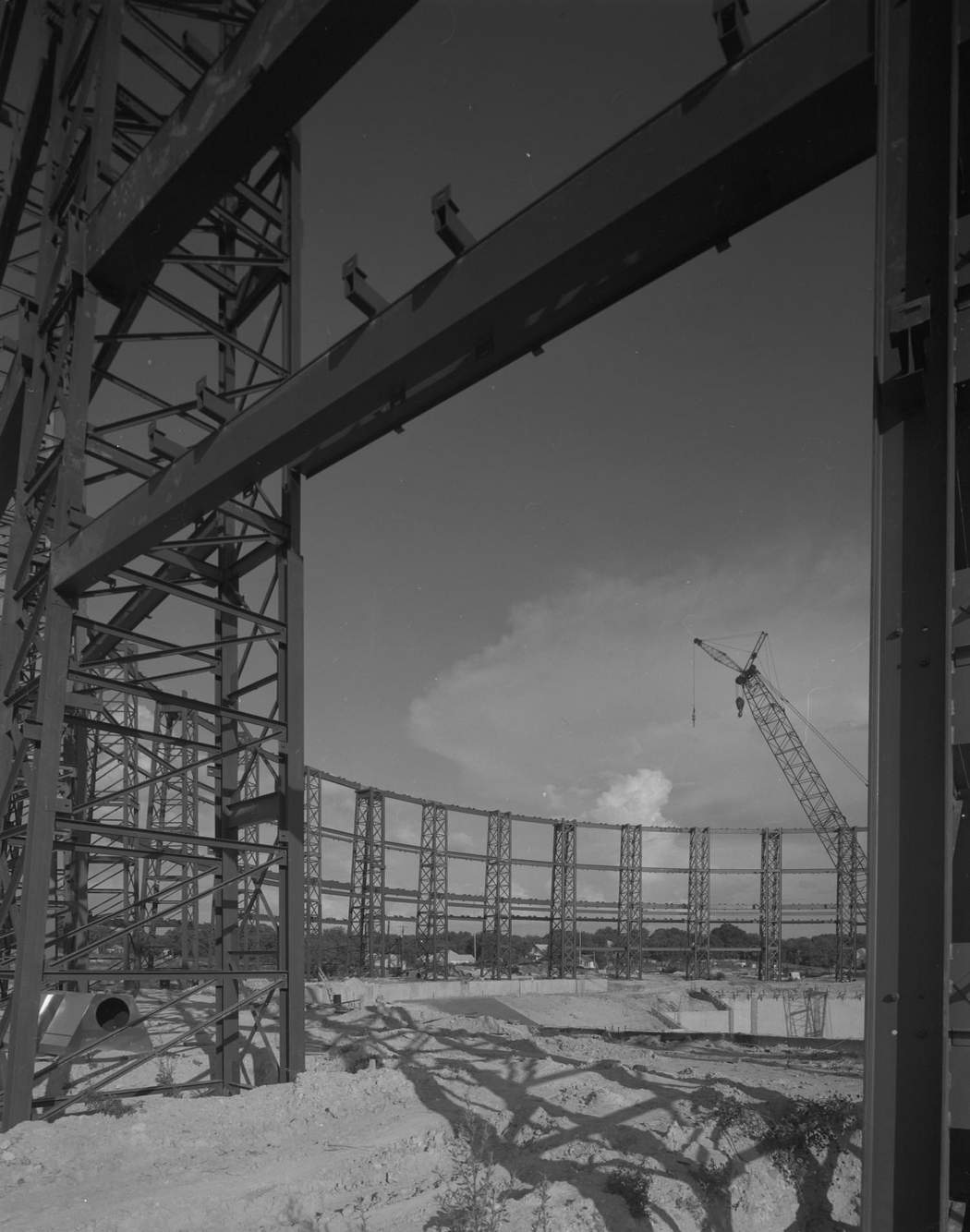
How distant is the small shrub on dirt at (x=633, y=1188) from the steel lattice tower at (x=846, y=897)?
50.3 m

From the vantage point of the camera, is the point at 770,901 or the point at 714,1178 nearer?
the point at 714,1178

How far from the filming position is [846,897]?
55188 mm

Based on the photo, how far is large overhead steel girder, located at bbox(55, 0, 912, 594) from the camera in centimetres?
463

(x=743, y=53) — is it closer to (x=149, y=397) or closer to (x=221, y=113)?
(x=221, y=113)

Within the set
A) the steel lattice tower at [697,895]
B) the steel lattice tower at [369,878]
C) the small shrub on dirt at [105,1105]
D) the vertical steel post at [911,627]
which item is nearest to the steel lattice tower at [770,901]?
the steel lattice tower at [697,895]

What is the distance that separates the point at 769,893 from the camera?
52.3 meters

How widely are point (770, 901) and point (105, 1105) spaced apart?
4915 cm

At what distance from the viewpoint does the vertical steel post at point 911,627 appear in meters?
3.03

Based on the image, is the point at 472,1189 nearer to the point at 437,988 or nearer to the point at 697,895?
the point at 437,988

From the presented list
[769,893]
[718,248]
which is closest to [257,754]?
[718,248]

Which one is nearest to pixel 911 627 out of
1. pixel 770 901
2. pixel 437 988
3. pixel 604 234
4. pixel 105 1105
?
pixel 604 234

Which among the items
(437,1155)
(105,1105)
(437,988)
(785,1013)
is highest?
(437,1155)

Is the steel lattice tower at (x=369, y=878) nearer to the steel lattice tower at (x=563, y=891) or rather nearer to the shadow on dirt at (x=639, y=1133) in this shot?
the steel lattice tower at (x=563, y=891)

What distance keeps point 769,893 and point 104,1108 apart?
160 ft
